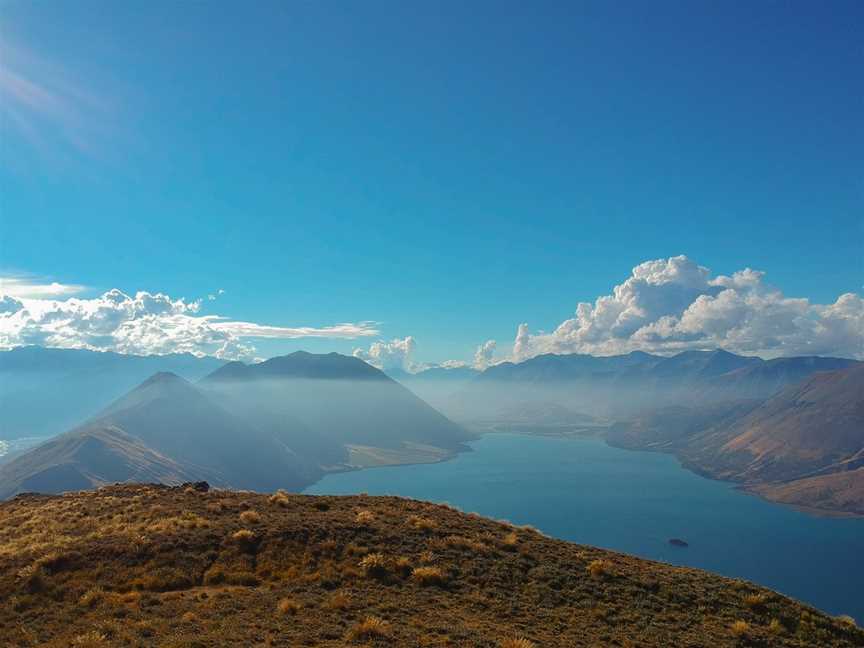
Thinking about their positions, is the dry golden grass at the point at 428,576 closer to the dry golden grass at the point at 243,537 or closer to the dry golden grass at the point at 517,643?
the dry golden grass at the point at 517,643

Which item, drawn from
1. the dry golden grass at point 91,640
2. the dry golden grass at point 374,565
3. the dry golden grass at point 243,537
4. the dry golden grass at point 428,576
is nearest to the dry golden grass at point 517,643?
the dry golden grass at point 428,576

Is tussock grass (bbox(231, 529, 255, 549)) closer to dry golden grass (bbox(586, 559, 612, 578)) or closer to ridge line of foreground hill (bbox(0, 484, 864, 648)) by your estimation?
ridge line of foreground hill (bbox(0, 484, 864, 648))

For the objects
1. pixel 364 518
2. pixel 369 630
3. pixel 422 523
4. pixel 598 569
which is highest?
pixel 364 518

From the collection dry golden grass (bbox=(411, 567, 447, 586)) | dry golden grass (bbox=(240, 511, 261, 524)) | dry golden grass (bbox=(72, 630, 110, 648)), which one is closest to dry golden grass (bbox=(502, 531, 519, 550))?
dry golden grass (bbox=(411, 567, 447, 586))

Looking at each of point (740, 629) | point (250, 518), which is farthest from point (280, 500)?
point (740, 629)

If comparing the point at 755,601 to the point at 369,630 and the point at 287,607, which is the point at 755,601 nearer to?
the point at 369,630

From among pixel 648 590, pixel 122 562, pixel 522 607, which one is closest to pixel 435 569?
pixel 522 607

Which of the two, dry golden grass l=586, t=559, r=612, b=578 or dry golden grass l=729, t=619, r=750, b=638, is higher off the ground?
dry golden grass l=586, t=559, r=612, b=578

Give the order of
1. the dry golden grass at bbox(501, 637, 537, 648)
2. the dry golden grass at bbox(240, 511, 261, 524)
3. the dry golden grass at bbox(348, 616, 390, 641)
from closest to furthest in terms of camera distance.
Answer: the dry golden grass at bbox(501, 637, 537, 648) < the dry golden grass at bbox(348, 616, 390, 641) < the dry golden grass at bbox(240, 511, 261, 524)

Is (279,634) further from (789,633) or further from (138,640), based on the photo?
(789,633)

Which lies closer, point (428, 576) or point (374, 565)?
point (428, 576)
